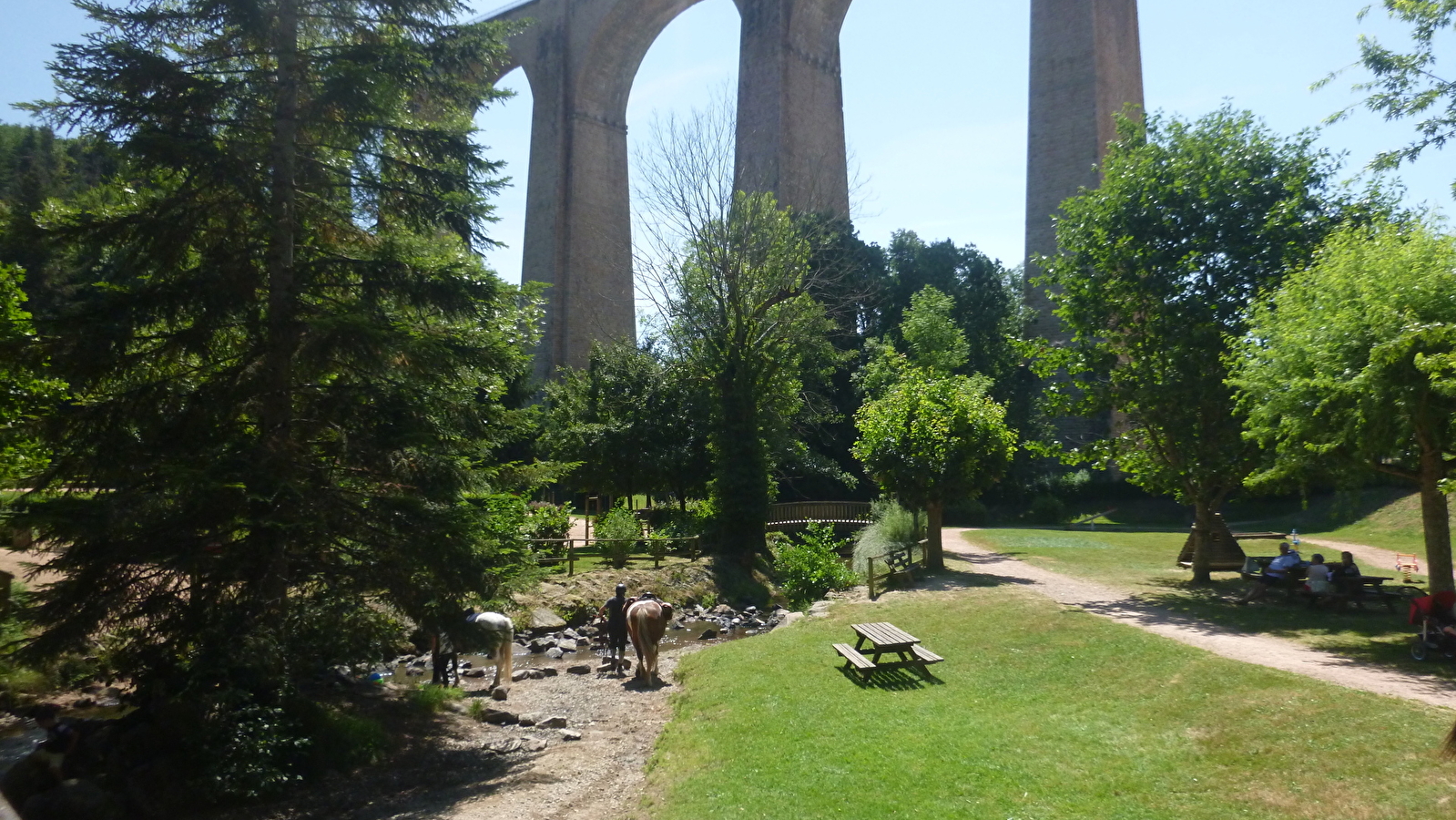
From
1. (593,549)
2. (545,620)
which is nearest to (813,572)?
(593,549)

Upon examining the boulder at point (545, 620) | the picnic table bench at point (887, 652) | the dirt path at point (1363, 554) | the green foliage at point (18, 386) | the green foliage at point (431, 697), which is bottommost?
the green foliage at point (431, 697)

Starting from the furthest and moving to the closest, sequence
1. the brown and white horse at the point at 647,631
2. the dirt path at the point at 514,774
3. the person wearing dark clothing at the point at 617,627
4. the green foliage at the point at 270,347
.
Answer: the person wearing dark clothing at the point at 617,627
the brown and white horse at the point at 647,631
the green foliage at the point at 270,347
the dirt path at the point at 514,774

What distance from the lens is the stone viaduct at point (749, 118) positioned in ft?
97.9

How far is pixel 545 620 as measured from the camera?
1546cm

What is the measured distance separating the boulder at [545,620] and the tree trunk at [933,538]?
23.8 feet

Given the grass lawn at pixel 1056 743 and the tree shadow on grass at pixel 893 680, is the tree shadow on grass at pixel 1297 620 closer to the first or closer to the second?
the grass lawn at pixel 1056 743

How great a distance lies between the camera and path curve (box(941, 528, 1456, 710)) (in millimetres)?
7801

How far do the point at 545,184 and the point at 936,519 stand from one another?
2653 cm

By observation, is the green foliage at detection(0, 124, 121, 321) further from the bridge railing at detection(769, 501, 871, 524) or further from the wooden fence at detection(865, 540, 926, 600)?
the bridge railing at detection(769, 501, 871, 524)

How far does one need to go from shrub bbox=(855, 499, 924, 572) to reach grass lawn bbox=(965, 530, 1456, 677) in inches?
107

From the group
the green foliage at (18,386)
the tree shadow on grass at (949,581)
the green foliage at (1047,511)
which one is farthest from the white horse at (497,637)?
the green foliage at (1047,511)

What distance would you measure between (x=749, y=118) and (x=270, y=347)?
2793 cm

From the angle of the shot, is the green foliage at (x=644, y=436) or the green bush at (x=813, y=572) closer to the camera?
the green bush at (x=813, y=572)

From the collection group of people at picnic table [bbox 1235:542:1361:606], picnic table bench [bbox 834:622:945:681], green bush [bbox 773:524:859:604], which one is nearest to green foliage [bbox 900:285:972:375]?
green bush [bbox 773:524:859:604]
